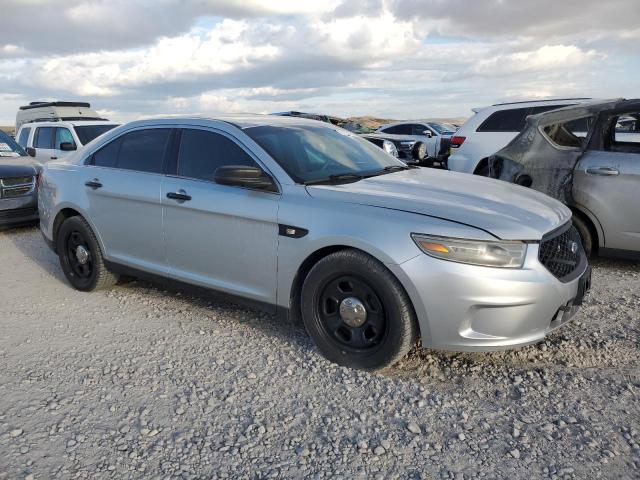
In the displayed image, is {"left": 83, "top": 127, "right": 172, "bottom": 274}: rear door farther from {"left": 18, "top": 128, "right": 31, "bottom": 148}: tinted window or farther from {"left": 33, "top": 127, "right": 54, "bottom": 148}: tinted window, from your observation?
{"left": 18, "top": 128, "right": 31, "bottom": 148}: tinted window

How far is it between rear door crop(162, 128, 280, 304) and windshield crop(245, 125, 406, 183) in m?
0.21

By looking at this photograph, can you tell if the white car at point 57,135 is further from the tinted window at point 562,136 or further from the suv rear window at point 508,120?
the tinted window at point 562,136

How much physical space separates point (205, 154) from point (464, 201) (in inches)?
76.9

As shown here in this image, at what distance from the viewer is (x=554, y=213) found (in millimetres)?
3744

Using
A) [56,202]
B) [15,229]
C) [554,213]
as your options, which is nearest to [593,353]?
[554,213]

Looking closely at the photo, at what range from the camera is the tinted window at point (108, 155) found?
5.04 meters

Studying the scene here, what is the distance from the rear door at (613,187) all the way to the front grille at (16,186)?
7296 millimetres

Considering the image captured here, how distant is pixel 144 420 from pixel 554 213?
2.75 meters

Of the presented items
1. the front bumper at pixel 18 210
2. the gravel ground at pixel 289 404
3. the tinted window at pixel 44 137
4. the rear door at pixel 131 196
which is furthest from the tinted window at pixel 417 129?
the rear door at pixel 131 196

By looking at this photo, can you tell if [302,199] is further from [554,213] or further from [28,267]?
[28,267]

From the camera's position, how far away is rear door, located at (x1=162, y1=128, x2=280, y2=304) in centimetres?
388

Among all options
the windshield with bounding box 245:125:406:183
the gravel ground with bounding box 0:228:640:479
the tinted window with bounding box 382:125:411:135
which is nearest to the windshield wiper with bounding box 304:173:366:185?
the windshield with bounding box 245:125:406:183

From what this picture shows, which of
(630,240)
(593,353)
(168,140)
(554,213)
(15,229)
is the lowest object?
(15,229)

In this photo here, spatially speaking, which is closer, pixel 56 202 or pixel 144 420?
pixel 144 420
